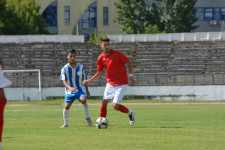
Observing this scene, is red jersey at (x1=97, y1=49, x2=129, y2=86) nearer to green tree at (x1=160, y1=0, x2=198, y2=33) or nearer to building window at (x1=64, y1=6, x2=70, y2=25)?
green tree at (x1=160, y1=0, x2=198, y2=33)

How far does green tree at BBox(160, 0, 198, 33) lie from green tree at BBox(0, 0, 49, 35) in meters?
16.3

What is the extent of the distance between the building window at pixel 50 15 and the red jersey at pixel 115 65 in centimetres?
5789

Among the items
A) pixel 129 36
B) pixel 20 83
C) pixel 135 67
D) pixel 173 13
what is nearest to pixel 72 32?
pixel 173 13

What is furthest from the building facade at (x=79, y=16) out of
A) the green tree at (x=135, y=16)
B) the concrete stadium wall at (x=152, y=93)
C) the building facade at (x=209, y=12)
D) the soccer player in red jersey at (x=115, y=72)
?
the soccer player in red jersey at (x=115, y=72)

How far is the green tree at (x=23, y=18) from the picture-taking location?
60.5m

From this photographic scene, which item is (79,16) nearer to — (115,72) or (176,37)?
(176,37)

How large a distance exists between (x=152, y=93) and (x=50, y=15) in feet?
125

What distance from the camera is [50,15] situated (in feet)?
230

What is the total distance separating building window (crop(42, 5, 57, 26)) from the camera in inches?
2732

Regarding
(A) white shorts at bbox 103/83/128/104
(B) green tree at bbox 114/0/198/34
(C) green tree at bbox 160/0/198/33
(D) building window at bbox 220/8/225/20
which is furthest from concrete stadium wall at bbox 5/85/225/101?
(D) building window at bbox 220/8/225/20

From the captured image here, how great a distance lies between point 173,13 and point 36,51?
21.1 metres

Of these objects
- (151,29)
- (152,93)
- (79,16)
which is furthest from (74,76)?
(79,16)

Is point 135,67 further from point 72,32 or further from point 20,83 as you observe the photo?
point 72,32

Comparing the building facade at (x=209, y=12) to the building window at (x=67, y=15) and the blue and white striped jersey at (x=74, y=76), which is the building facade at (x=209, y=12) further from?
the blue and white striped jersey at (x=74, y=76)
